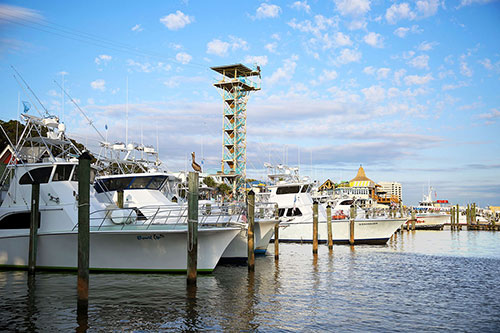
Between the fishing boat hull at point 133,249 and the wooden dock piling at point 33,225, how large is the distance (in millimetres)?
425

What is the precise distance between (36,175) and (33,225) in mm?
2674

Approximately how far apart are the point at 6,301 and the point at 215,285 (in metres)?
6.30

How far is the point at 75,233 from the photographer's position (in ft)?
54.1

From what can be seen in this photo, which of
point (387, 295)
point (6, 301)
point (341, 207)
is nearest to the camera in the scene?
point (6, 301)

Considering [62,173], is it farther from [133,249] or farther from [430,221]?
[430,221]

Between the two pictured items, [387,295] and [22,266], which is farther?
[22,266]

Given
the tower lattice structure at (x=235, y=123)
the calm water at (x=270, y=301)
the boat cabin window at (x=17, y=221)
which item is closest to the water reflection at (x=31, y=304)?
the calm water at (x=270, y=301)

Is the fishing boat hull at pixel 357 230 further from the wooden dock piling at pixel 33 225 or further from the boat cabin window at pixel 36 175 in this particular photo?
the wooden dock piling at pixel 33 225

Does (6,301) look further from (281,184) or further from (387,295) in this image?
(281,184)

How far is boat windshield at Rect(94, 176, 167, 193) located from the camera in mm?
21022

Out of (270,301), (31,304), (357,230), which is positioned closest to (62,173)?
(31,304)

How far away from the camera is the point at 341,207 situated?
39.3 meters

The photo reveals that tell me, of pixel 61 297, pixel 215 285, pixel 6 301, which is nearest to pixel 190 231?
pixel 215 285

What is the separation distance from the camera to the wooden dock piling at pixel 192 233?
1409cm
